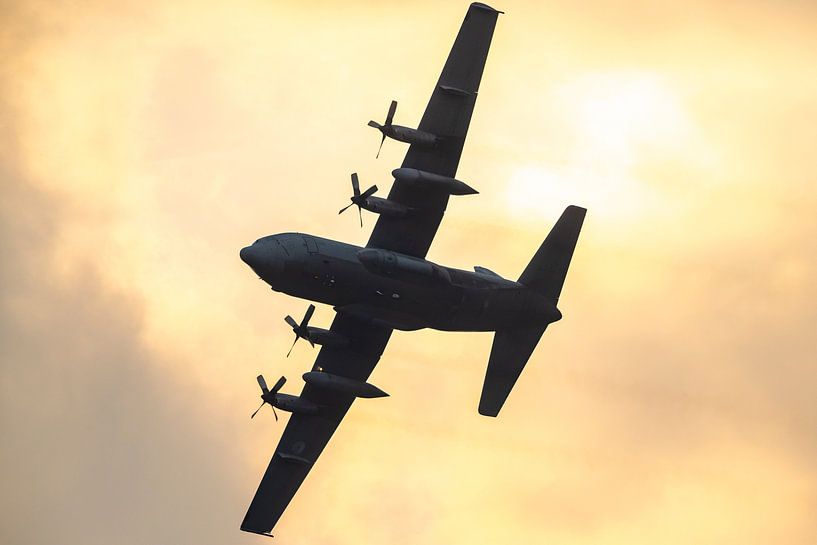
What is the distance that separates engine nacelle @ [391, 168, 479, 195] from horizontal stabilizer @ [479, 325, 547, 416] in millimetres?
8759

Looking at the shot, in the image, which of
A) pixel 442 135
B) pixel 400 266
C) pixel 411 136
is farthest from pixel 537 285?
pixel 411 136

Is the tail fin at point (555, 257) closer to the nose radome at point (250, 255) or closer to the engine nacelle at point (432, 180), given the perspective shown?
the engine nacelle at point (432, 180)

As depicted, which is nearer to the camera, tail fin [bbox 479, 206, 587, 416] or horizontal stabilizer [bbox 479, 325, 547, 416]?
tail fin [bbox 479, 206, 587, 416]

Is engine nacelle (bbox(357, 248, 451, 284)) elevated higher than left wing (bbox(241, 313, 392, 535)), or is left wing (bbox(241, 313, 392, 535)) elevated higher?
engine nacelle (bbox(357, 248, 451, 284))

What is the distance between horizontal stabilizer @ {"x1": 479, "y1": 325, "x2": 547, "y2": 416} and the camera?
262ft

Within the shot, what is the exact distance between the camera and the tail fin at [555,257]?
259 feet

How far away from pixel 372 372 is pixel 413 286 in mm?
8103

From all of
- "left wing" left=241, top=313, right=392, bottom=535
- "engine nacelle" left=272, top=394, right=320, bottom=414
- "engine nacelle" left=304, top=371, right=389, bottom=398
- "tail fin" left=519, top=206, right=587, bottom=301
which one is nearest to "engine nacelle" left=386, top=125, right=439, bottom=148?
"tail fin" left=519, top=206, right=587, bottom=301

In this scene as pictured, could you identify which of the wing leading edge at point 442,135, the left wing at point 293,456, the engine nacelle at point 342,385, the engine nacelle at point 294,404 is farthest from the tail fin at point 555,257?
the engine nacelle at point 294,404

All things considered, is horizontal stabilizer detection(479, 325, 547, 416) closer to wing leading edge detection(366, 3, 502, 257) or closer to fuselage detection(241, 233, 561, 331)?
fuselage detection(241, 233, 561, 331)

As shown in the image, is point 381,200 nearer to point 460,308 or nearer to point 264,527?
point 460,308

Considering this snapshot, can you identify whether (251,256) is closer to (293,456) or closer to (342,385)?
(342,385)

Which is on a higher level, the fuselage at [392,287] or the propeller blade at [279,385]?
the fuselage at [392,287]

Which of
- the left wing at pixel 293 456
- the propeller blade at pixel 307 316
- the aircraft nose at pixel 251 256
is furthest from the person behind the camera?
the left wing at pixel 293 456
